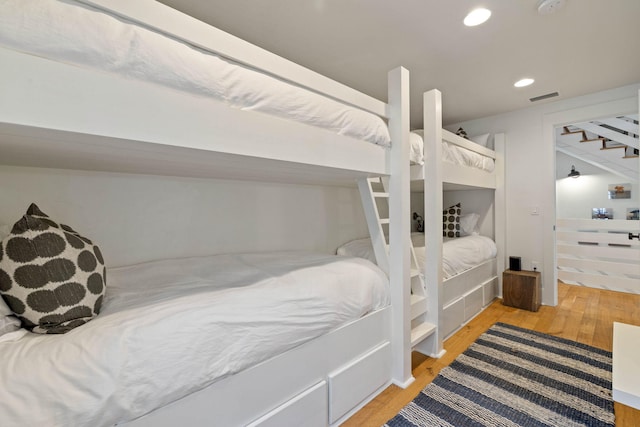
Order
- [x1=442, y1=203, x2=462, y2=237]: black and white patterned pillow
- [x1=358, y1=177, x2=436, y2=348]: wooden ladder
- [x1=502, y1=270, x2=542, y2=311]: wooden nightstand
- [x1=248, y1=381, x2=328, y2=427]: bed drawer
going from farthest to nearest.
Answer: [x1=442, y1=203, x2=462, y2=237]: black and white patterned pillow
[x1=502, y1=270, x2=542, y2=311]: wooden nightstand
[x1=358, y1=177, x2=436, y2=348]: wooden ladder
[x1=248, y1=381, x2=328, y2=427]: bed drawer

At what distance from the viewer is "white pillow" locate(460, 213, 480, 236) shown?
11.2 feet

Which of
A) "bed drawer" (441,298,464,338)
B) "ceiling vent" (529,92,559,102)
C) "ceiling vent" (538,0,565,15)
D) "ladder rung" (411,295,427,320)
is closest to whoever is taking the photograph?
"ceiling vent" (538,0,565,15)

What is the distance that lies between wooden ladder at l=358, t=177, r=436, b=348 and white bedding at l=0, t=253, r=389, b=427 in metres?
0.32

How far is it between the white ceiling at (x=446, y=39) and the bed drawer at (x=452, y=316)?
194cm

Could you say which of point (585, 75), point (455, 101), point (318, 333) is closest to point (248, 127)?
point (318, 333)

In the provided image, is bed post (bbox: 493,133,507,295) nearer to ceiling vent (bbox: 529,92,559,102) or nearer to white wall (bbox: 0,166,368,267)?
ceiling vent (bbox: 529,92,559,102)

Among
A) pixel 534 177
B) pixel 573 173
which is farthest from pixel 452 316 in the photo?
pixel 573 173

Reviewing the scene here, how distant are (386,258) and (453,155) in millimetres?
1357

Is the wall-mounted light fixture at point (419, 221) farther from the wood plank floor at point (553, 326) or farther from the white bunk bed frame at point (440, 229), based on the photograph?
the wood plank floor at point (553, 326)

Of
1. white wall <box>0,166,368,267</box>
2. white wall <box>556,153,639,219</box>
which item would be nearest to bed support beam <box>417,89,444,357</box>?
white wall <box>0,166,368,267</box>

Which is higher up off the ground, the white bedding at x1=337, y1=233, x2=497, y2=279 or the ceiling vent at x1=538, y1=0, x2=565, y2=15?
the ceiling vent at x1=538, y1=0, x2=565, y2=15

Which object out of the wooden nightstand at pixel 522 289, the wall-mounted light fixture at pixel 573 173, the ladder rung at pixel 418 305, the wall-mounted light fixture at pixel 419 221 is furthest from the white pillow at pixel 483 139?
the wall-mounted light fixture at pixel 573 173

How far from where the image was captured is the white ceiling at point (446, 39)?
60.1 inches

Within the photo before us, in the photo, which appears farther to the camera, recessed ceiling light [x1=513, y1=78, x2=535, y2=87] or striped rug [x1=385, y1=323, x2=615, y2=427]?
recessed ceiling light [x1=513, y1=78, x2=535, y2=87]
